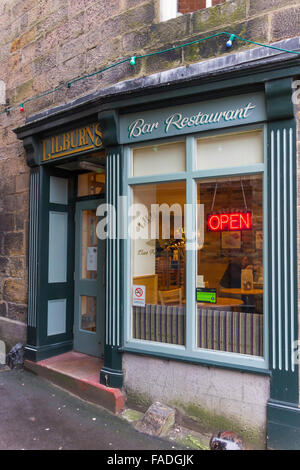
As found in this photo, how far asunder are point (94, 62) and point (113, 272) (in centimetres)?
280

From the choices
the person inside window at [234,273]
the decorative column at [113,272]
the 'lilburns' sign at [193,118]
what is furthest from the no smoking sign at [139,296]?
the 'lilburns' sign at [193,118]

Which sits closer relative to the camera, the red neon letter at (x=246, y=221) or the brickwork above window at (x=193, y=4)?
the red neon letter at (x=246, y=221)

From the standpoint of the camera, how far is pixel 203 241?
4.25 meters

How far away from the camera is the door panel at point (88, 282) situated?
18.9 feet

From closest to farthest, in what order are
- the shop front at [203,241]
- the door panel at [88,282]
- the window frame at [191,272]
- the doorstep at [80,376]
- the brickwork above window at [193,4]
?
1. the shop front at [203,241]
2. the window frame at [191,272]
3. the brickwork above window at [193,4]
4. the doorstep at [80,376]
5. the door panel at [88,282]

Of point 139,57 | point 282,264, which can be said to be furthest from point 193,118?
point 282,264

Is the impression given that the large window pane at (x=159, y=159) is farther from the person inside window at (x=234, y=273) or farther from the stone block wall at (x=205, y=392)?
the stone block wall at (x=205, y=392)

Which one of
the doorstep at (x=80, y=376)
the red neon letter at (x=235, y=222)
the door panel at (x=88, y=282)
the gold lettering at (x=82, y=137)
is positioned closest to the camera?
the red neon letter at (x=235, y=222)

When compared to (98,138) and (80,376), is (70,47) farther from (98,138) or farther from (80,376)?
(80,376)

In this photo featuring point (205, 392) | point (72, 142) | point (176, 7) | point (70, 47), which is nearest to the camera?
point (205, 392)

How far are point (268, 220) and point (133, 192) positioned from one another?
5.63ft

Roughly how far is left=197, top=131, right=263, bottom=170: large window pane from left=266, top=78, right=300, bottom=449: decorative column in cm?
17

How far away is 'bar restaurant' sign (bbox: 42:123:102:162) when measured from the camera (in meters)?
4.93

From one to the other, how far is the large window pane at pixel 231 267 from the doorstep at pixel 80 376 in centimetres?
126
